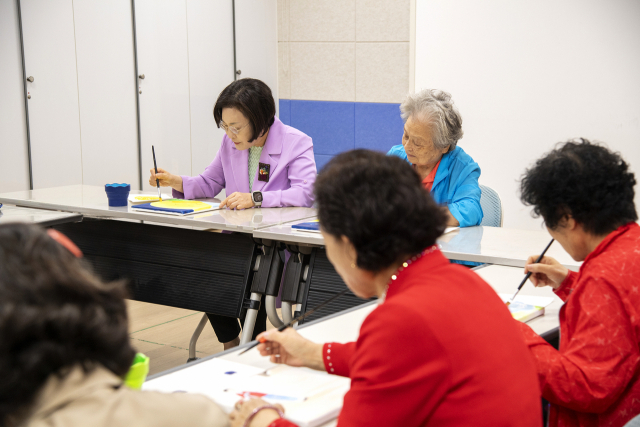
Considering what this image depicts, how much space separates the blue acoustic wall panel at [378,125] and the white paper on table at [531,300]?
12.0 feet

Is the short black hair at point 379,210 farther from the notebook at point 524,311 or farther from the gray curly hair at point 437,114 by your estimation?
the gray curly hair at point 437,114

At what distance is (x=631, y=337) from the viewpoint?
1243 millimetres

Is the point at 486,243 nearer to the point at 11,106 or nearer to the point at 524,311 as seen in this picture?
the point at 524,311

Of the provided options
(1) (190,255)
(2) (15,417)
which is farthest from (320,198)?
(1) (190,255)

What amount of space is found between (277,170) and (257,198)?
205 millimetres

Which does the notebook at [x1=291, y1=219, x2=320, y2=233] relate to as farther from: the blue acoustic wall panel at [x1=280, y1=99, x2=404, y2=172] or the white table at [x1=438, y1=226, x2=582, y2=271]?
the blue acoustic wall panel at [x1=280, y1=99, x2=404, y2=172]

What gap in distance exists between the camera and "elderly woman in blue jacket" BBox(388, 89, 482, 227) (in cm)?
259

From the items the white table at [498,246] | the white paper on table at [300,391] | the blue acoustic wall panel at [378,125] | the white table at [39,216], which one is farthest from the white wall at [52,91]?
the white paper on table at [300,391]

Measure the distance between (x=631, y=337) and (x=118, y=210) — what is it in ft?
6.80

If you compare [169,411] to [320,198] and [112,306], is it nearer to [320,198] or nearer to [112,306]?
[112,306]

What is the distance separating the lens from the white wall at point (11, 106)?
406 centimetres

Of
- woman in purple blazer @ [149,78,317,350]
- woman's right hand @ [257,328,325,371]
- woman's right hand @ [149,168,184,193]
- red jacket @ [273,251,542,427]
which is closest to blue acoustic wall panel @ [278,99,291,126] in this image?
woman in purple blazer @ [149,78,317,350]

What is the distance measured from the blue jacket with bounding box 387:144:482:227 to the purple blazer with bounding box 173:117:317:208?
0.52m

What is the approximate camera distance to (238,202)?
282 cm
